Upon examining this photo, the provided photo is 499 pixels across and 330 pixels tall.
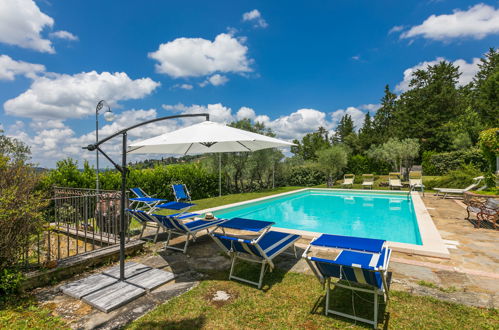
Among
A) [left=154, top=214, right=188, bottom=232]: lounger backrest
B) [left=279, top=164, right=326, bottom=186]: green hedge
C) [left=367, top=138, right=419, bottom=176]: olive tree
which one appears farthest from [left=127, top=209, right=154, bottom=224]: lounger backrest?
[left=367, top=138, right=419, bottom=176]: olive tree

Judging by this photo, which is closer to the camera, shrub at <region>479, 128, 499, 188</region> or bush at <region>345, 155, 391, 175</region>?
shrub at <region>479, 128, 499, 188</region>

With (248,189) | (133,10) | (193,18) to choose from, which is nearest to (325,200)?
(248,189)

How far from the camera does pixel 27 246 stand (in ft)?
11.7

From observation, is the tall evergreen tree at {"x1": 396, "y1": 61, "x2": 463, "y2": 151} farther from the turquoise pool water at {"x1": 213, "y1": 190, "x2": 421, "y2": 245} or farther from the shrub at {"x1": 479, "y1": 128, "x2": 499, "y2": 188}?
the turquoise pool water at {"x1": 213, "y1": 190, "x2": 421, "y2": 245}

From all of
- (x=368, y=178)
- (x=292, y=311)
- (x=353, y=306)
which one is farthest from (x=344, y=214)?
(x=368, y=178)

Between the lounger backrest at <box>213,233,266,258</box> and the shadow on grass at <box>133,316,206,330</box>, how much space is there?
1059 millimetres

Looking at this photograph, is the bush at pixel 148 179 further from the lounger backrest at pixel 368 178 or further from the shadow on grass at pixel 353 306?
the lounger backrest at pixel 368 178

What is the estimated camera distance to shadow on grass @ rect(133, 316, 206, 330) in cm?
271

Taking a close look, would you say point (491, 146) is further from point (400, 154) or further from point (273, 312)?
point (273, 312)

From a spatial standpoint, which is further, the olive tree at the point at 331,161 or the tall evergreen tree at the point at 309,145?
the tall evergreen tree at the point at 309,145

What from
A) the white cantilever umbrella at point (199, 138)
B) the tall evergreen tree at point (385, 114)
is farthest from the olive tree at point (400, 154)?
the white cantilever umbrella at point (199, 138)

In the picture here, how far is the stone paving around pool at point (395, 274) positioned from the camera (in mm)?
3051

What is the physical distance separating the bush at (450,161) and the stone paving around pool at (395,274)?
715 inches

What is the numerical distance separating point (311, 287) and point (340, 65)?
2142cm
